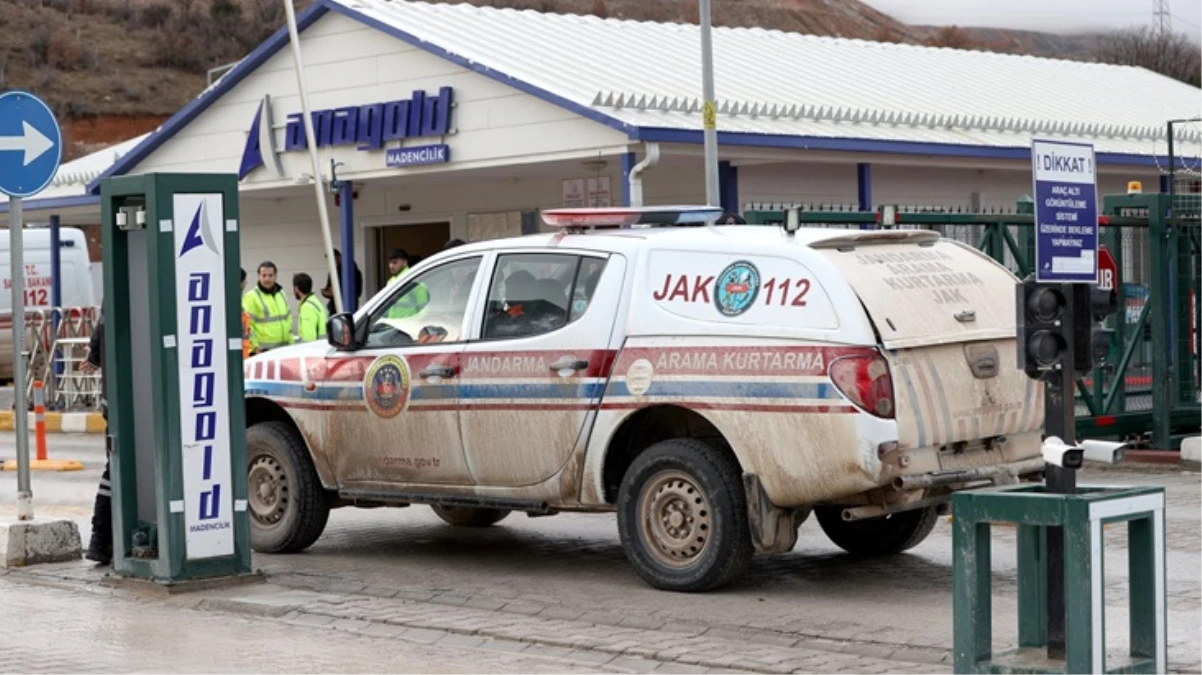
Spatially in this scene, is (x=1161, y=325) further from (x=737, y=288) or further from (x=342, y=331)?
(x=342, y=331)

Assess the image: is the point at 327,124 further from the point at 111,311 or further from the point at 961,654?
the point at 961,654

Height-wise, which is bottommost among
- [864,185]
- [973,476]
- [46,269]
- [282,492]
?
[282,492]

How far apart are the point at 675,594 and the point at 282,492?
305cm

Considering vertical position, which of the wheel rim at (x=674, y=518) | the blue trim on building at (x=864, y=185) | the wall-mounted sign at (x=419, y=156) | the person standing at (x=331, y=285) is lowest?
the wheel rim at (x=674, y=518)

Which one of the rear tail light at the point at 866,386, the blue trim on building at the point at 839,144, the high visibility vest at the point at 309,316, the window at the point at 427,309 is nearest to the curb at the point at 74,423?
the high visibility vest at the point at 309,316

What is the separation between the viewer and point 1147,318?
17094mm

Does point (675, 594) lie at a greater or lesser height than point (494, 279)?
lesser

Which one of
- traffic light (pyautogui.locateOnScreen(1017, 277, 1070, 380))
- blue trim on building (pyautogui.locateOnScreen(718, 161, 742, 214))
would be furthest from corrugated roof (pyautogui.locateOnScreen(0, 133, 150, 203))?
traffic light (pyautogui.locateOnScreen(1017, 277, 1070, 380))

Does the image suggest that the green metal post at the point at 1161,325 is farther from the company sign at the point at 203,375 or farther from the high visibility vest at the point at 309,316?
the company sign at the point at 203,375

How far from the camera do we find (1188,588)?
9.96 metres

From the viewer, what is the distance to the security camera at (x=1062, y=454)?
23.1 ft

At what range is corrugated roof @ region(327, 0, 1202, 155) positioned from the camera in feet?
72.8

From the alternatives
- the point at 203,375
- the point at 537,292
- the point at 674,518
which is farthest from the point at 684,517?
the point at 203,375

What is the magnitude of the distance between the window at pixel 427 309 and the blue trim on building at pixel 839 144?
8822mm
